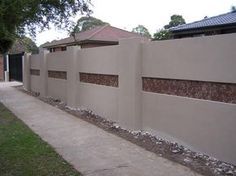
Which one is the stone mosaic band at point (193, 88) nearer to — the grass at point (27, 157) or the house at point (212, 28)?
the grass at point (27, 157)

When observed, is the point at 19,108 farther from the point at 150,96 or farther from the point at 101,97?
the point at 150,96

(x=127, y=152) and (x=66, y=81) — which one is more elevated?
(x=66, y=81)

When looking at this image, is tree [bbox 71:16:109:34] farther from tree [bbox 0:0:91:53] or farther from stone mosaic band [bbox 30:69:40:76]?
stone mosaic band [bbox 30:69:40:76]

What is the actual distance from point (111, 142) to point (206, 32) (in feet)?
51.7

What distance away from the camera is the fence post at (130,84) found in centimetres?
959

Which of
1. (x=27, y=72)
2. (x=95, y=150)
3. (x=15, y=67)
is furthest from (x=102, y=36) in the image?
(x=95, y=150)

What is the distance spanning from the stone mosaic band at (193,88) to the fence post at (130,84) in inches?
10.0

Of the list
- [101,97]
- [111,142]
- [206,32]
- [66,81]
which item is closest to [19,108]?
[66,81]

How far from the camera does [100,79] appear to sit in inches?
488

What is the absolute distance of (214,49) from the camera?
7113 millimetres

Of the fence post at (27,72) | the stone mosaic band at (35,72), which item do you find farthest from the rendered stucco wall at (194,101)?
the fence post at (27,72)

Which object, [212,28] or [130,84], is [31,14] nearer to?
[130,84]

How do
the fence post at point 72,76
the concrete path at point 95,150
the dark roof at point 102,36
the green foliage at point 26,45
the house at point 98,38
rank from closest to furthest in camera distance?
the concrete path at point 95,150 → the green foliage at point 26,45 → the fence post at point 72,76 → the house at point 98,38 → the dark roof at point 102,36

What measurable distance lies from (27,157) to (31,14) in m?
4.36
